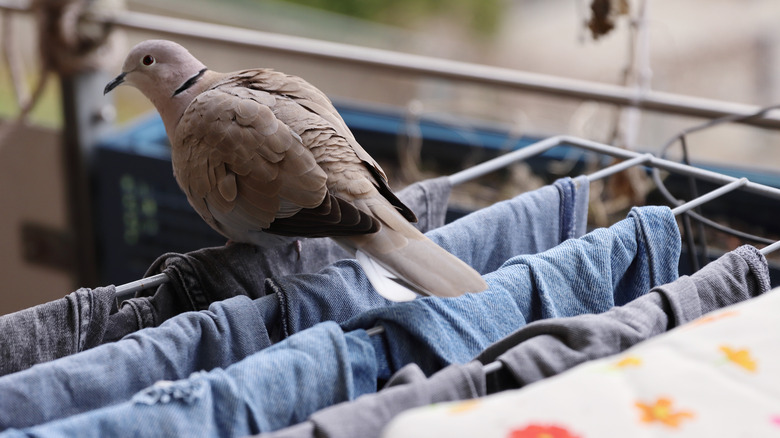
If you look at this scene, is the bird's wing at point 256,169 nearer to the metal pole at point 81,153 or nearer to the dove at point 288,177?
the dove at point 288,177

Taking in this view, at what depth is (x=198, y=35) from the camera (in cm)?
191

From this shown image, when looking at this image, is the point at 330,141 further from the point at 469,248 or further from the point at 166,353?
the point at 166,353

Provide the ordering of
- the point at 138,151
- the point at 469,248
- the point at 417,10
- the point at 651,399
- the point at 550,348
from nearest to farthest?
the point at 651,399 < the point at 550,348 < the point at 469,248 < the point at 138,151 < the point at 417,10

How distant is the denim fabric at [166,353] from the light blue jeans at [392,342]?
49mm

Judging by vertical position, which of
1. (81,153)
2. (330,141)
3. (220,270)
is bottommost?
(81,153)

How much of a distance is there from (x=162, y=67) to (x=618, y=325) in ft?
2.39

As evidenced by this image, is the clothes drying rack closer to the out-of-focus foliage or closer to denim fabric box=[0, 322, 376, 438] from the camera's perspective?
denim fabric box=[0, 322, 376, 438]

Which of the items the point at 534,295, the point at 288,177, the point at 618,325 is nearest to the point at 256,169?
the point at 288,177

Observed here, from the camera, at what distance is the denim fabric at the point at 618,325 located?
59cm

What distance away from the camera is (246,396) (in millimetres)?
559

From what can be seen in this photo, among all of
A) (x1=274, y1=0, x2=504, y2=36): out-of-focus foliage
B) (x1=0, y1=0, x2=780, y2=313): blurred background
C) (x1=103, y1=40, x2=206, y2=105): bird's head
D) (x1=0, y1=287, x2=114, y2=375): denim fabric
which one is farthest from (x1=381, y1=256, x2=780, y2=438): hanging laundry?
(x1=274, y1=0, x2=504, y2=36): out-of-focus foliage

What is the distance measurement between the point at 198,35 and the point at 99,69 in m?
0.42

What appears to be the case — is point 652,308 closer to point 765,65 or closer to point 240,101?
point 240,101

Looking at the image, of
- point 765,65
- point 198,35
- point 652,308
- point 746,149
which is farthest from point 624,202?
point 765,65
